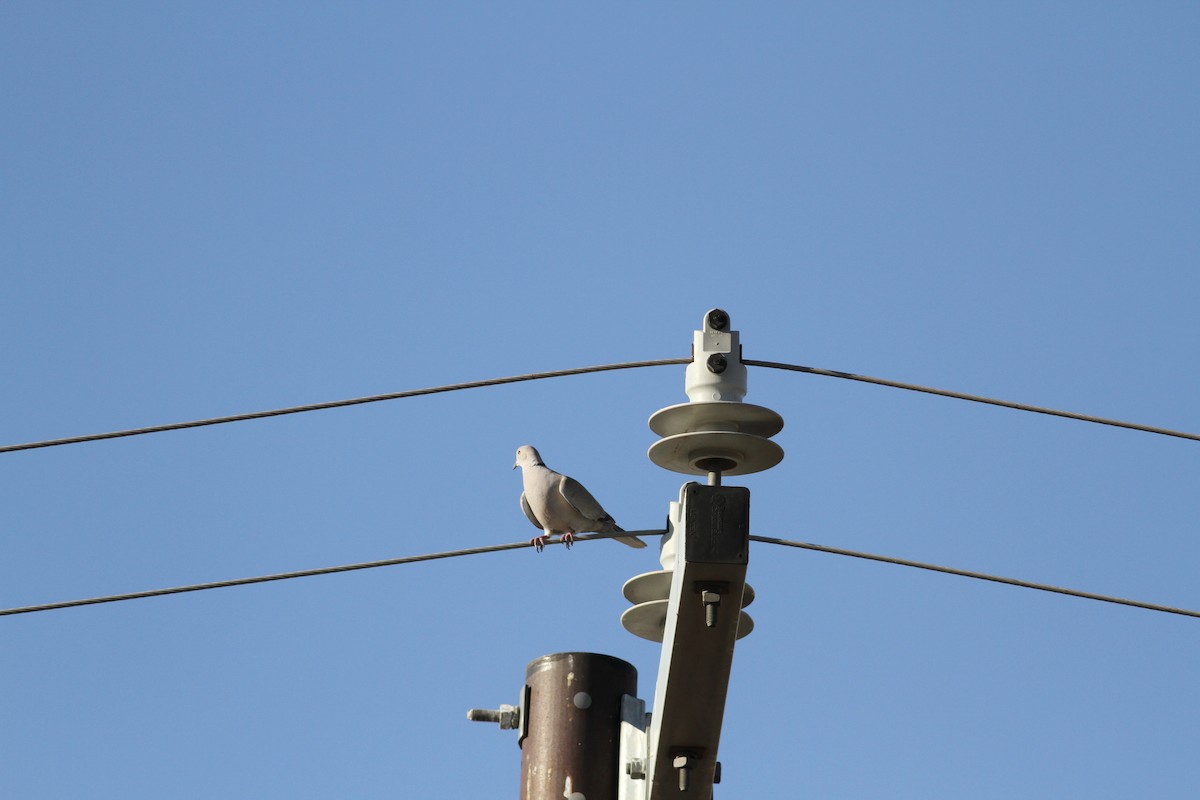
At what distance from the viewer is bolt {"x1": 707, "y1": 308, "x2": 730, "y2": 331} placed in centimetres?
489

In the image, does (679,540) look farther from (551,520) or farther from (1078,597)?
(551,520)

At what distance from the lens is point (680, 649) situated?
4168mm

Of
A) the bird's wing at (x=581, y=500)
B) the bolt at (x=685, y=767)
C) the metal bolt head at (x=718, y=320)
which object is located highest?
the bird's wing at (x=581, y=500)

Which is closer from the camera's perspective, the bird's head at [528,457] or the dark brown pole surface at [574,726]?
the dark brown pole surface at [574,726]

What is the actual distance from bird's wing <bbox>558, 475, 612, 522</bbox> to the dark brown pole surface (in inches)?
127

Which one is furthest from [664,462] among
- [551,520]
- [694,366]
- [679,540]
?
[551,520]

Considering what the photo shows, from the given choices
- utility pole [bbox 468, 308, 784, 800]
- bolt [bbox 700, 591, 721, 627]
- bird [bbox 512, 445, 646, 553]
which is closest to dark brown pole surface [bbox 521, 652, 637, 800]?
utility pole [bbox 468, 308, 784, 800]

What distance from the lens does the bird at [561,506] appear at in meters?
8.45

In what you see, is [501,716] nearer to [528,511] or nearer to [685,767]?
[685,767]

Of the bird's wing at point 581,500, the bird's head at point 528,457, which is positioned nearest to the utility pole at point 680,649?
the bird's wing at point 581,500

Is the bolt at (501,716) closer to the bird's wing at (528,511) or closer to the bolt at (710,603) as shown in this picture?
the bolt at (710,603)

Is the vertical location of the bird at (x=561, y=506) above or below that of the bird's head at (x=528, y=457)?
below

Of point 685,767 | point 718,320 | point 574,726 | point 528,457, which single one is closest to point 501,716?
point 574,726

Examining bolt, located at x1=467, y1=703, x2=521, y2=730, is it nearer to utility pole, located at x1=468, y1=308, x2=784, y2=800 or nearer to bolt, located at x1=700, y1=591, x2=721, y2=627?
utility pole, located at x1=468, y1=308, x2=784, y2=800
